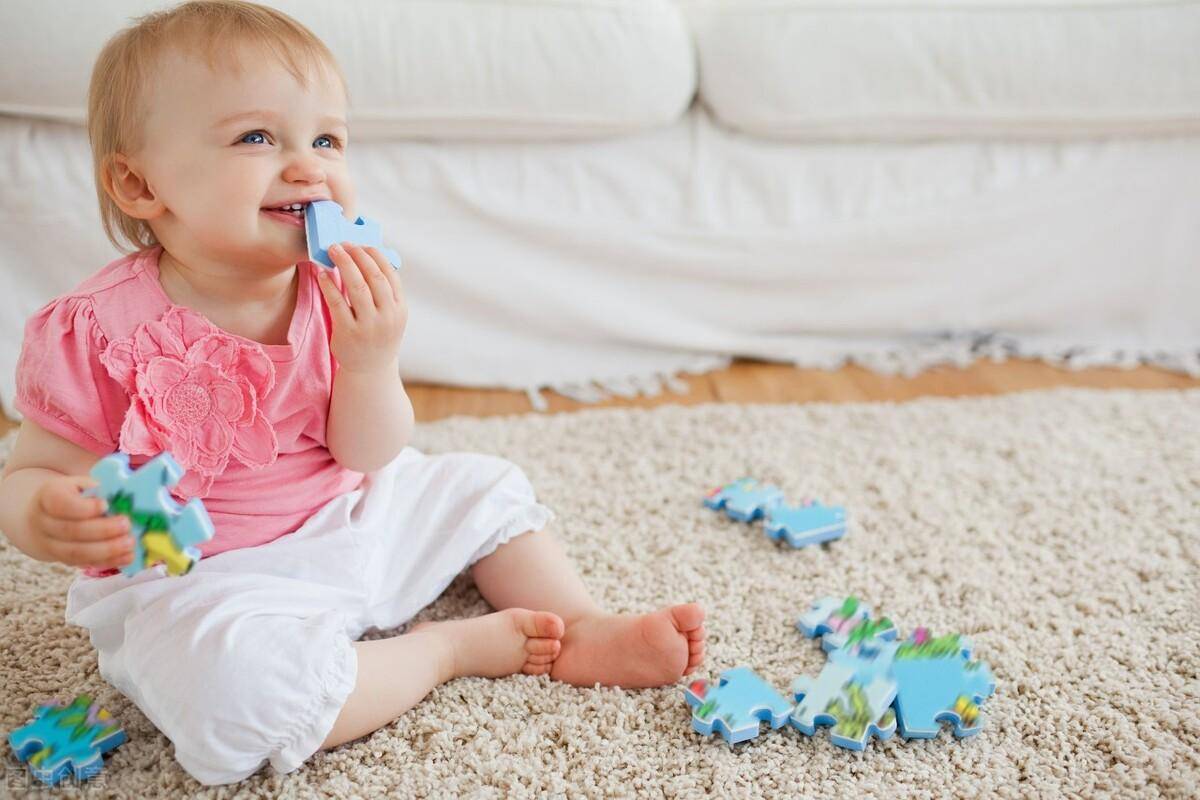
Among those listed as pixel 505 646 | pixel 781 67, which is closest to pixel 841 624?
pixel 505 646

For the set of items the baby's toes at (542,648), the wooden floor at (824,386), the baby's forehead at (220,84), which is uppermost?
the baby's forehead at (220,84)

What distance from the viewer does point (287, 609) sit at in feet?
2.95

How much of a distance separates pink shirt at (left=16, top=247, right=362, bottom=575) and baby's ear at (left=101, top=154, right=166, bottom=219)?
55 mm

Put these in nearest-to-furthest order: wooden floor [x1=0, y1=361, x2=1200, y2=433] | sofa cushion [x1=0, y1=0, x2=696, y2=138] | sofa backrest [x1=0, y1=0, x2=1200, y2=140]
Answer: sofa cushion [x1=0, y1=0, x2=696, y2=138] → sofa backrest [x1=0, y1=0, x2=1200, y2=140] → wooden floor [x1=0, y1=361, x2=1200, y2=433]

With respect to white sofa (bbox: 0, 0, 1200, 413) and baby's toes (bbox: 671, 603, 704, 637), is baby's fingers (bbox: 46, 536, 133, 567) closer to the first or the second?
baby's toes (bbox: 671, 603, 704, 637)

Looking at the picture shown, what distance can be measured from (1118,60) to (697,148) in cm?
61

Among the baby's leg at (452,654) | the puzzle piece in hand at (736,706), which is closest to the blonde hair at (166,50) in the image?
the baby's leg at (452,654)

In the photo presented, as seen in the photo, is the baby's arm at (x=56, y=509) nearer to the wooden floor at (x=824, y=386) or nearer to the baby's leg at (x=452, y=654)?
the baby's leg at (x=452, y=654)

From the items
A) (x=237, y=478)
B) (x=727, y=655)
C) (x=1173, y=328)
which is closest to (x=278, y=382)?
(x=237, y=478)

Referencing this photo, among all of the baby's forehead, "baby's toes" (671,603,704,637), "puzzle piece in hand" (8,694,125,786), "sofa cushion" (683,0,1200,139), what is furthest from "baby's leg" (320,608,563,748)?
"sofa cushion" (683,0,1200,139)

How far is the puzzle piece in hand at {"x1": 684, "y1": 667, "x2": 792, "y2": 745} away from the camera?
2.96 feet

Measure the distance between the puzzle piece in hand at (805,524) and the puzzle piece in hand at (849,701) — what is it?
8.7 inches

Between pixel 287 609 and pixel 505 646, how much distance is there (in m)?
0.20

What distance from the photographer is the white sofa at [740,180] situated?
1.43 metres
